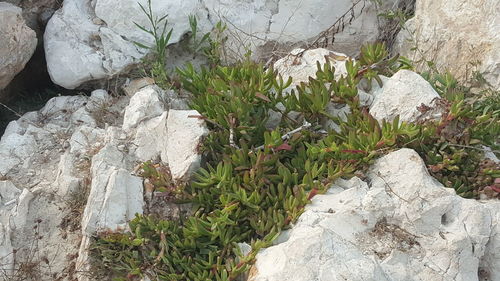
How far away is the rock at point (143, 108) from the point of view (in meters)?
4.48

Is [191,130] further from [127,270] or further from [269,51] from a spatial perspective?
[269,51]

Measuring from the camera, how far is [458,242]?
347 cm

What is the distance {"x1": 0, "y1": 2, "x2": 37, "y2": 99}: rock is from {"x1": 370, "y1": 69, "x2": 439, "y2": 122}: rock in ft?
9.85

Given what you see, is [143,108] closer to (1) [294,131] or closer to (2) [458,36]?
(1) [294,131]

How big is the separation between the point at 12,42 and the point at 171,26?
1.35m

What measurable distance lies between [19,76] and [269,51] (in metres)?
2.41

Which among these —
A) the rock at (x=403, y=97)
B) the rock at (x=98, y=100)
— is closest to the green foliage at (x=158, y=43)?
the rock at (x=98, y=100)

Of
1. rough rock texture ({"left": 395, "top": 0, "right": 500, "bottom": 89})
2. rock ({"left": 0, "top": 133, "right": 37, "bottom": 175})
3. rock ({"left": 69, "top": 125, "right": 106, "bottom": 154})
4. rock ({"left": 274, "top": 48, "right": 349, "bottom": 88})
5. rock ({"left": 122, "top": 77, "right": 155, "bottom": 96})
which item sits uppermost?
rough rock texture ({"left": 395, "top": 0, "right": 500, "bottom": 89})

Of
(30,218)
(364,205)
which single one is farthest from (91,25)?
(364,205)

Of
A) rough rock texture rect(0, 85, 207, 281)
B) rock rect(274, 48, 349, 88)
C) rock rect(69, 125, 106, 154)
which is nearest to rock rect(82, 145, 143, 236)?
rough rock texture rect(0, 85, 207, 281)

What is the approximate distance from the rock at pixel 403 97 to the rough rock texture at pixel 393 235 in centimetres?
48

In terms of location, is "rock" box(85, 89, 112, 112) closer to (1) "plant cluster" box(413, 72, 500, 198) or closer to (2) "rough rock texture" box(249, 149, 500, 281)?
(2) "rough rock texture" box(249, 149, 500, 281)

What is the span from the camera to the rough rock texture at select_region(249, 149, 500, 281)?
3.27 m

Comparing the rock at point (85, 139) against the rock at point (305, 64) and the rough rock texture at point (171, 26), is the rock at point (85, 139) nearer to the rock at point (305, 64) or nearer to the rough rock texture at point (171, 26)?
the rough rock texture at point (171, 26)
